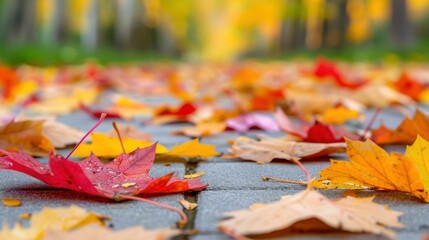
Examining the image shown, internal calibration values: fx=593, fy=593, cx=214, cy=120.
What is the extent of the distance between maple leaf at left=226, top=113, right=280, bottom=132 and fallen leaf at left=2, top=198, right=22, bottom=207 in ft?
3.59

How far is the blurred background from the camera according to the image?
11.1m

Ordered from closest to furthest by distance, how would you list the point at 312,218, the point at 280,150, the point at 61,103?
the point at 312,218 < the point at 280,150 < the point at 61,103

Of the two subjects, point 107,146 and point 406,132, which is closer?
point 107,146

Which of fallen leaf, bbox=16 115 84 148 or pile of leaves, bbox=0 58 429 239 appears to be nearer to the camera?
pile of leaves, bbox=0 58 429 239

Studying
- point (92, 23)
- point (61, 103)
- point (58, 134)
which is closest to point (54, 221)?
point (58, 134)

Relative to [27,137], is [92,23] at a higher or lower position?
lower

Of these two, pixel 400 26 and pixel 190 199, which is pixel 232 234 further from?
pixel 400 26

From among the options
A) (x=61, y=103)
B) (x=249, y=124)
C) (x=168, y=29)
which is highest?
(x=249, y=124)

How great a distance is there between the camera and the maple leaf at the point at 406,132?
1613 millimetres

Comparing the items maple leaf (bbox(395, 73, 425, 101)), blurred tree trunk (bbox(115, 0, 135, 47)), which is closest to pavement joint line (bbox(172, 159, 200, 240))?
maple leaf (bbox(395, 73, 425, 101))

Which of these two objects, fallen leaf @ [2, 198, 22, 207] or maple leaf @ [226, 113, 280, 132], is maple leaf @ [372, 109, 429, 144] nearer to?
maple leaf @ [226, 113, 280, 132]

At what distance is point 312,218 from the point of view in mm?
966

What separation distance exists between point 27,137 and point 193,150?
484mm

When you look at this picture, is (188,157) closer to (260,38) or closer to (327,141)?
(327,141)
